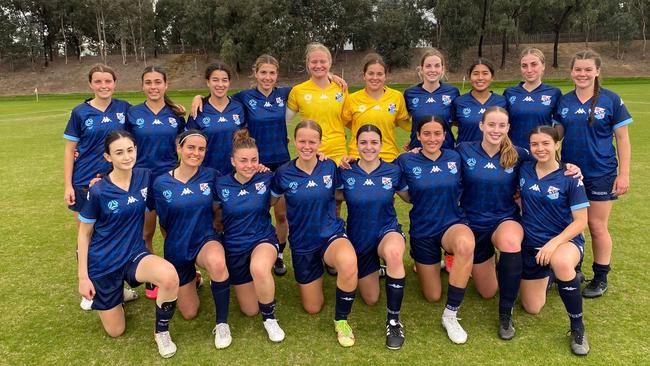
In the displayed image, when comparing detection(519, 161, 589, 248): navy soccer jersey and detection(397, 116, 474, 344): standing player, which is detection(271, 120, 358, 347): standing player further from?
detection(519, 161, 589, 248): navy soccer jersey

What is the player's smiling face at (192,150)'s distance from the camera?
3.82m

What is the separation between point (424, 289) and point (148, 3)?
56.6 metres

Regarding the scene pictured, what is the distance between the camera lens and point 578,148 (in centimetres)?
430

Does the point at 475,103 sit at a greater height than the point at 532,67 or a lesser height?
lesser

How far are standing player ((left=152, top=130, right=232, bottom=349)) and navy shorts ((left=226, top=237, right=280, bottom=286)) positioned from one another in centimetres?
18

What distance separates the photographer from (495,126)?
12.8 feet

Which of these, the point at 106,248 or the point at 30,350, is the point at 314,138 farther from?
the point at 30,350

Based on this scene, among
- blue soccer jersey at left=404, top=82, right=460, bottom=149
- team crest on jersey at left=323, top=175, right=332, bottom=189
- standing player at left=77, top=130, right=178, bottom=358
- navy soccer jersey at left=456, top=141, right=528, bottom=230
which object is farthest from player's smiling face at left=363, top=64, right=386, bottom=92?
standing player at left=77, top=130, right=178, bottom=358

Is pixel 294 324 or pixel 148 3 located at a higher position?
pixel 148 3

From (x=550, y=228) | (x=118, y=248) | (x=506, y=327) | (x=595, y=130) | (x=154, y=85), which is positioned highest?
(x=154, y=85)

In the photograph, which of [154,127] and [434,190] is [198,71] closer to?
[154,127]

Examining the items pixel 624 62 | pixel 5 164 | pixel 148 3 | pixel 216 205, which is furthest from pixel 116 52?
pixel 216 205

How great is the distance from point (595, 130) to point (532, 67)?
2.77ft

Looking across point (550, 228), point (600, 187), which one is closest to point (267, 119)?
point (550, 228)
